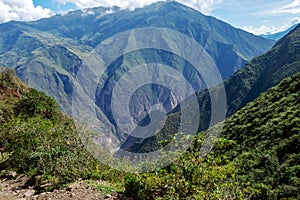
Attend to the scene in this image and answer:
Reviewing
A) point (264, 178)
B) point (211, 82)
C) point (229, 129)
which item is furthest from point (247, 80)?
point (264, 178)

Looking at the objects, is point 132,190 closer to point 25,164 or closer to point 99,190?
point 99,190

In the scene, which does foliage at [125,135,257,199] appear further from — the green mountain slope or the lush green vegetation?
the lush green vegetation

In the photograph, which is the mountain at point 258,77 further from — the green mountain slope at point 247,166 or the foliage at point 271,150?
the green mountain slope at point 247,166

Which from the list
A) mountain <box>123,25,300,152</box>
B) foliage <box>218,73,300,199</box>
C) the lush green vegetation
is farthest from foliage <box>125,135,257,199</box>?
mountain <box>123,25,300,152</box>

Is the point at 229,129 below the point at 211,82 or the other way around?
below

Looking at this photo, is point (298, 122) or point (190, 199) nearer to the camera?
point (190, 199)

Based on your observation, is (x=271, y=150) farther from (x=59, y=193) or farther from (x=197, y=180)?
(x=59, y=193)

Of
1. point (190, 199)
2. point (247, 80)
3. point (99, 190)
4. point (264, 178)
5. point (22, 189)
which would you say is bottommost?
point (264, 178)
